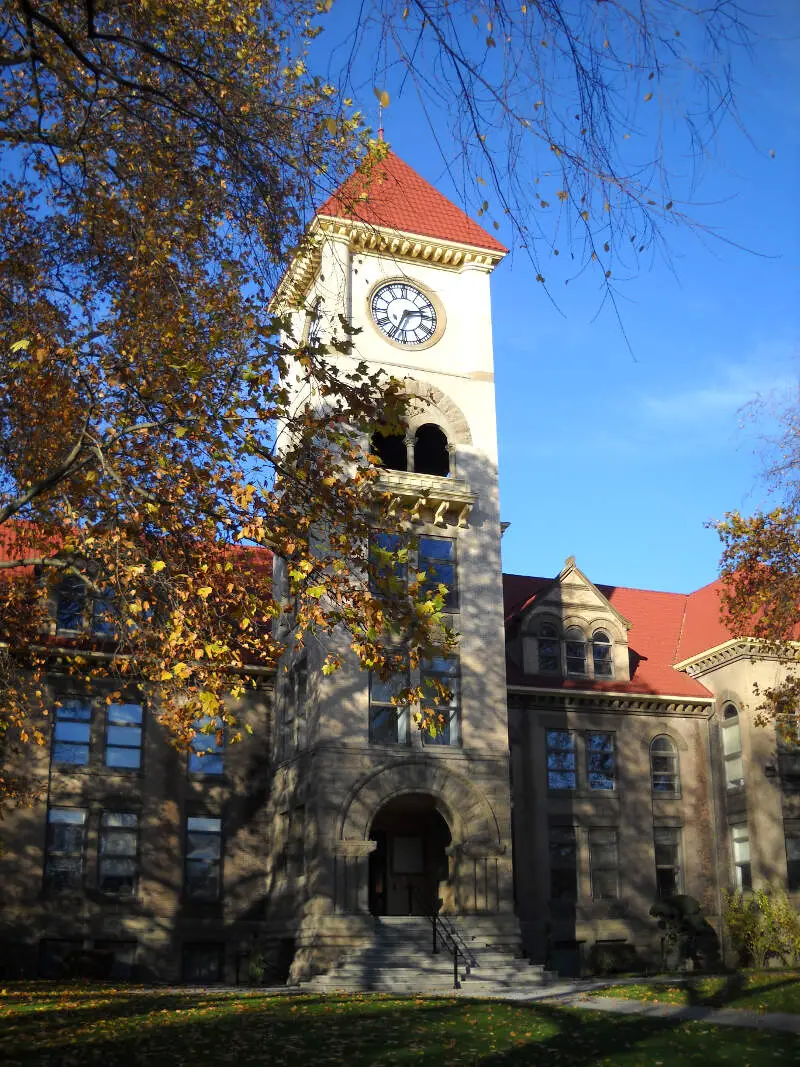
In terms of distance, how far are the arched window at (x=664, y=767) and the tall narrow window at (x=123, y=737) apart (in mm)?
15548

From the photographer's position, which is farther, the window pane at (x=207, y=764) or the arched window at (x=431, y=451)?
the arched window at (x=431, y=451)

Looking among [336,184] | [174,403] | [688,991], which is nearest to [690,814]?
[688,991]

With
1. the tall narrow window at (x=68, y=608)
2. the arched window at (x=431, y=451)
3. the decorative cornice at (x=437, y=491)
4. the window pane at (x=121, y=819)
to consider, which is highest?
the arched window at (x=431, y=451)

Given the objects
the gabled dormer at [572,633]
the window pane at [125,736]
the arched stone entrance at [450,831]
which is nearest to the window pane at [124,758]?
the window pane at [125,736]

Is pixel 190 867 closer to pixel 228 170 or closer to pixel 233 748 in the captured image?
pixel 233 748

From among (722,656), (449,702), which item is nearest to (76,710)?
(449,702)

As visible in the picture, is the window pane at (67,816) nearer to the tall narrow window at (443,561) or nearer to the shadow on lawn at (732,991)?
the tall narrow window at (443,561)

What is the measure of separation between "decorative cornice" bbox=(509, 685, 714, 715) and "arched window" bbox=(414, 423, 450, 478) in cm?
680

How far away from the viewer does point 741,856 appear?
3378cm

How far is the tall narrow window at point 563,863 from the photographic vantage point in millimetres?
32406

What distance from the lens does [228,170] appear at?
37.2 ft

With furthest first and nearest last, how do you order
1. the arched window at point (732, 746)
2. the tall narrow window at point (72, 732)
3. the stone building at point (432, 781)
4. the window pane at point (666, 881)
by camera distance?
the arched window at point (732, 746) < the window pane at point (666, 881) < the tall narrow window at point (72, 732) < the stone building at point (432, 781)

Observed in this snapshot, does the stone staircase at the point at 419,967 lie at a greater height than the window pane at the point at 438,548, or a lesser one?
lesser

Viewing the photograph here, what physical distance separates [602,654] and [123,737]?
15083mm
